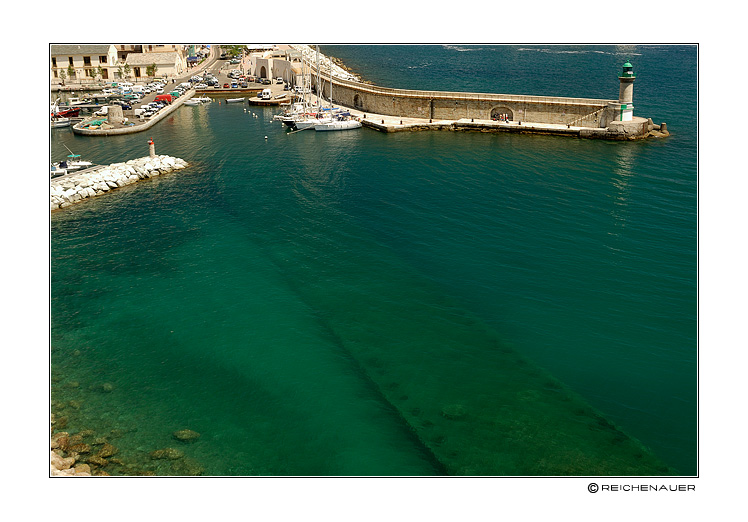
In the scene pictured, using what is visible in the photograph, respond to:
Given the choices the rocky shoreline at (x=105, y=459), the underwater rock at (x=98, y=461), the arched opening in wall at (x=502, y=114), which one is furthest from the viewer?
the arched opening in wall at (x=502, y=114)

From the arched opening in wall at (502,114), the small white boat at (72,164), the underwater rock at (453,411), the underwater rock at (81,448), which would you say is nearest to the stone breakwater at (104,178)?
the small white boat at (72,164)

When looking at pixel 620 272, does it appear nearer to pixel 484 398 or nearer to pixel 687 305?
pixel 687 305

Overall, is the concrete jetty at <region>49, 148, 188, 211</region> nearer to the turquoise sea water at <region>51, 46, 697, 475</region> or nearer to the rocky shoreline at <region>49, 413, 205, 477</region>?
the turquoise sea water at <region>51, 46, 697, 475</region>

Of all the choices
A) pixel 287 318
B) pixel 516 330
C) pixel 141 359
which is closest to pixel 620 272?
pixel 516 330

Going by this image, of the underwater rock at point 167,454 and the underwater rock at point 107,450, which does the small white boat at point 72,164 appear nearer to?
the underwater rock at point 107,450

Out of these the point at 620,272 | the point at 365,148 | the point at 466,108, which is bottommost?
the point at 620,272

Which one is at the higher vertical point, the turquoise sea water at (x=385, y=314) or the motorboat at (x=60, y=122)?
the motorboat at (x=60, y=122)

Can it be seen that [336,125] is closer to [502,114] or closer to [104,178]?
[502,114]

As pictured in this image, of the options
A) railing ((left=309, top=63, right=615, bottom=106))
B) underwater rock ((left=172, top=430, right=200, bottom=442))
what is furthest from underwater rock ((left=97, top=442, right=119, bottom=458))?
railing ((left=309, top=63, right=615, bottom=106))
